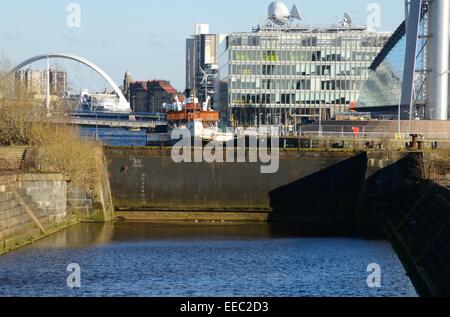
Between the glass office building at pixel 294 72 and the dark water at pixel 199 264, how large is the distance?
291ft

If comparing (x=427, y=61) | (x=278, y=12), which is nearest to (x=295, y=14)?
(x=278, y=12)

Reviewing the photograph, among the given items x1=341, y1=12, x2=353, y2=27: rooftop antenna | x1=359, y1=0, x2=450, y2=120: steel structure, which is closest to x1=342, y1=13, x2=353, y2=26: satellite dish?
x1=341, y1=12, x2=353, y2=27: rooftop antenna

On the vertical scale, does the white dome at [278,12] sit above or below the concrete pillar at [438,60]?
above

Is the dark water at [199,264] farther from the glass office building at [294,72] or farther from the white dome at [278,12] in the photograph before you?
the white dome at [278,12]

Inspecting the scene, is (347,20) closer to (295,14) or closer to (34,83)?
(295,14)

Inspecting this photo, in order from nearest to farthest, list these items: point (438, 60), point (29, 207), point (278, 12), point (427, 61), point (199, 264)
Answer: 1. point (199, 264)
2. point (29, 207)
3. point (438, 60)
4. point (427, 61)
5. point (278, 12)

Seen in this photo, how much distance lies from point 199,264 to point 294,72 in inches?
4094

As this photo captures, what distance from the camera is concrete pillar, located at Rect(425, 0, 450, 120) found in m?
91.1

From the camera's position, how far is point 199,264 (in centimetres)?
4384

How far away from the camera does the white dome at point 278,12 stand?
155 meters

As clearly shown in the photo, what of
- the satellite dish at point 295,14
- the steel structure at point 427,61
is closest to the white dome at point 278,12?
the satellite dish at point 295,14

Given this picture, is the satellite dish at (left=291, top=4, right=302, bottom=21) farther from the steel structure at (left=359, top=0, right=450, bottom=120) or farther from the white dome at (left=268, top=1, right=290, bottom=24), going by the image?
the steel structure at (left=359, top=0, right=450, bottom=120)

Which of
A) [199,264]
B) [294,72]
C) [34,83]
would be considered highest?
[294,72]

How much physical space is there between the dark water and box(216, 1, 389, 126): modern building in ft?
289
